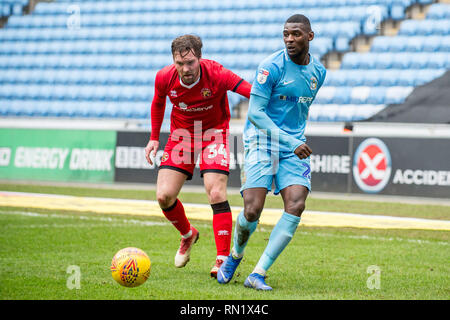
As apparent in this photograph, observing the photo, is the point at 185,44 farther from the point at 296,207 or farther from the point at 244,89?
the point at 296,207

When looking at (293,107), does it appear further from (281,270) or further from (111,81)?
(111,81)

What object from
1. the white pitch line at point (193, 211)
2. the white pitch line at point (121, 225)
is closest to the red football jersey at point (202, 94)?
the white pitch line at point (121, 225)

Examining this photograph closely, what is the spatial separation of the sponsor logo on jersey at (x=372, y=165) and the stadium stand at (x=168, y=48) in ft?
7.61

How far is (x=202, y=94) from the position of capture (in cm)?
639

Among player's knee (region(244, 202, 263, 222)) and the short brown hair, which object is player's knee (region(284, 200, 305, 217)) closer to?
player's knee (region(244, 202, 263, 222))

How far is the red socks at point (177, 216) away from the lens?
6562 millimetres

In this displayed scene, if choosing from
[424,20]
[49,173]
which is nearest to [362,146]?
[424,20]

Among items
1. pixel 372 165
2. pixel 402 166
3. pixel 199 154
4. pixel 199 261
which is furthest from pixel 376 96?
pixel 199 154

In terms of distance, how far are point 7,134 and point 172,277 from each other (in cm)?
1275

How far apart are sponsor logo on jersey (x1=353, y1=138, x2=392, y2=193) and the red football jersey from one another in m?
8.36

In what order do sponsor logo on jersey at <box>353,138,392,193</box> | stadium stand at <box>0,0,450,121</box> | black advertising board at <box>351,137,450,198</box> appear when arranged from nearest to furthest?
black advertising board at <box>351,137,450,198</box>, sponsor logo on jersey at <box>353,138,392,193</box>, stadium stand at <box>0,0,450,121</box>

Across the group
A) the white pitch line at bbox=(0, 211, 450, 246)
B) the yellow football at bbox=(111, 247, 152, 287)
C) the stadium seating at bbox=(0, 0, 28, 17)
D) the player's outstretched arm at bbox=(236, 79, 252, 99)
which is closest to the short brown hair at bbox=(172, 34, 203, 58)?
the player's outstretched arm at bbox=(236, 79, 252, 99)

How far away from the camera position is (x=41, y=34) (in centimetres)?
2323

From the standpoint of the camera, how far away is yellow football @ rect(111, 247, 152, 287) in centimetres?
530
